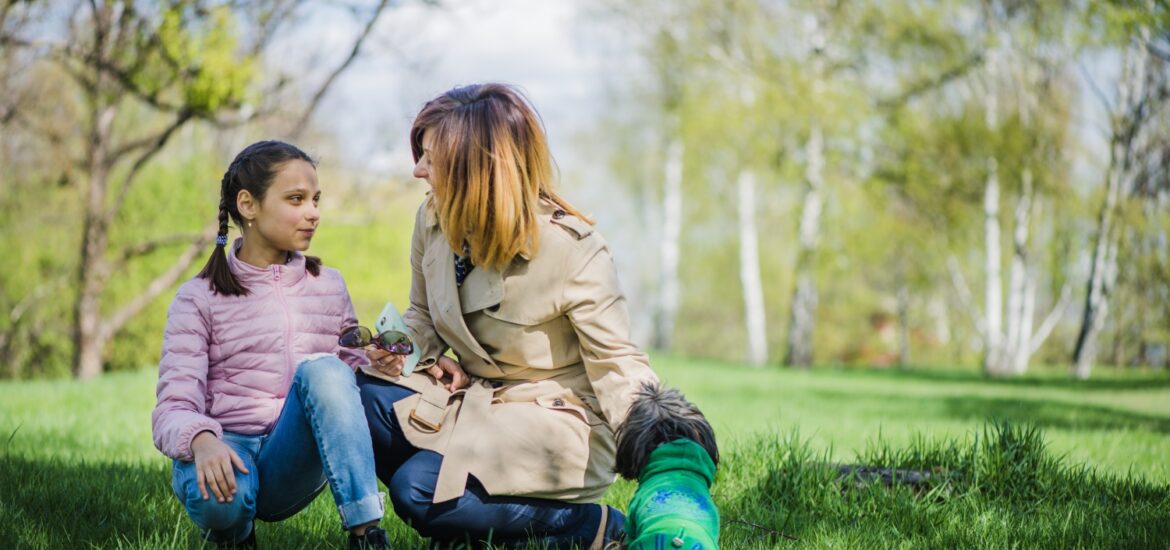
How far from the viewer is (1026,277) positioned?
17281 millimetres

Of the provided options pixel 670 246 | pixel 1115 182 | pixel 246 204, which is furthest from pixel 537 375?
pixel 670 246

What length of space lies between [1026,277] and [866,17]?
5370 millimetres

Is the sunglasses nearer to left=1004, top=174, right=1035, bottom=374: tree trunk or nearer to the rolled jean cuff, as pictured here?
the rolled jean cuff

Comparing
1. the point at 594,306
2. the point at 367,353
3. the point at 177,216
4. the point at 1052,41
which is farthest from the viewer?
the point at 1052,41

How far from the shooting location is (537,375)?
111 inches

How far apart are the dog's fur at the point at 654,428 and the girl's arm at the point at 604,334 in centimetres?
7

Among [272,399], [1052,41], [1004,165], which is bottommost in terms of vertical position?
[272,399]

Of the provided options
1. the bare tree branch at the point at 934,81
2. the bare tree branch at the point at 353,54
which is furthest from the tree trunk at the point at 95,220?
the bare tree branch at the point at 934,81

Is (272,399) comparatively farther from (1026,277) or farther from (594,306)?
(1026,277)

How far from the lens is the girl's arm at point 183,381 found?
2551mm

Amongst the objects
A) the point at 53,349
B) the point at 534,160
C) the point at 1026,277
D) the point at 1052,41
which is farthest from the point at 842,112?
the point at 534,160

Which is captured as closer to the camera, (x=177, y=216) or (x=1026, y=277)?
(x=177, y=216)

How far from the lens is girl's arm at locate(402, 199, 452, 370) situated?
10.0ft

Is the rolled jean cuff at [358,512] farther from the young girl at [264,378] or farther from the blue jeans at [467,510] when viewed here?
the blue jeans at [467,510]
